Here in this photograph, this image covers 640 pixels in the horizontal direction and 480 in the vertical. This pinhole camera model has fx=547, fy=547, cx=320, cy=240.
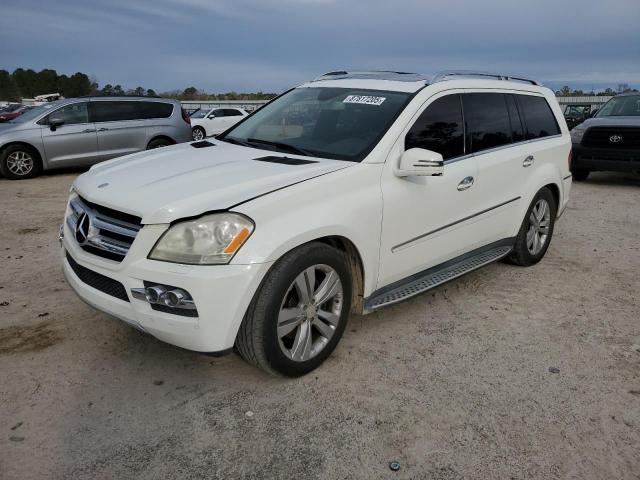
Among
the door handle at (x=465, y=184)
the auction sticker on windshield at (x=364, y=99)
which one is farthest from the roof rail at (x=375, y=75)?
the door handle at (x=465, y=184)

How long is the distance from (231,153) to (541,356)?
8.09ft

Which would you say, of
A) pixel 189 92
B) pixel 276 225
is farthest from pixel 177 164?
pixel 189 92

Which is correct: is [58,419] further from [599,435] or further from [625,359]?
[625,359]

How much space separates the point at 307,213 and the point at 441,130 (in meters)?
1.52

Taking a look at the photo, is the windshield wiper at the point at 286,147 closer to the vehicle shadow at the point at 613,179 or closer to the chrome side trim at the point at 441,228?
the chrome side trim at the point at 441,228

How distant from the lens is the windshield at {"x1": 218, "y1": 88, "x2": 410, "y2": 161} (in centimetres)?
363

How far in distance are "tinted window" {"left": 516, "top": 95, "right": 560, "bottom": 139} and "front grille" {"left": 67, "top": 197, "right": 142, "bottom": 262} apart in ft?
12.0

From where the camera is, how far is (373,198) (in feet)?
10.9

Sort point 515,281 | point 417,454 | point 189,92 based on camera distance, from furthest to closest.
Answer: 1. point 189,92
2. point 515,281
3. point 417,454

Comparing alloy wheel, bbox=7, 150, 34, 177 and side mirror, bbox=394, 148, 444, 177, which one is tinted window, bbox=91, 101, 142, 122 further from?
side mirror, bbox=394, 148, 444, 177

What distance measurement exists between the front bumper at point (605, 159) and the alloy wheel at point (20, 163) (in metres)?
10.7

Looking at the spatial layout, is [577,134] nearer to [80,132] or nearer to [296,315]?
[296,315]

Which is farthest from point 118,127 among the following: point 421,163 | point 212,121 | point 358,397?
point 212,121

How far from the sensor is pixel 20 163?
1073 centimetres
